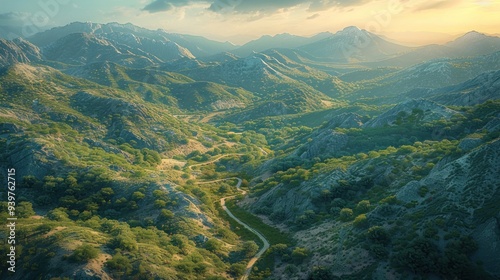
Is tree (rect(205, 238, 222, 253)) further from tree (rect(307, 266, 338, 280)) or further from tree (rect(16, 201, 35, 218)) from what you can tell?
tree (rect(16, 201, 35, 218))

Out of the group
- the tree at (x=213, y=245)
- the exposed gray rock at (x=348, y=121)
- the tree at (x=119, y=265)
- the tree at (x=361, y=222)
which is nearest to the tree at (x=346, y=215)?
the tree at (x=361, y=222)

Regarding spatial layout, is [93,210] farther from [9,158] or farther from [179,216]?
[9,158]

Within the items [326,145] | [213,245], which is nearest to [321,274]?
[213,245]

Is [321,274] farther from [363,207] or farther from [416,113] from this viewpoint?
[416,113]

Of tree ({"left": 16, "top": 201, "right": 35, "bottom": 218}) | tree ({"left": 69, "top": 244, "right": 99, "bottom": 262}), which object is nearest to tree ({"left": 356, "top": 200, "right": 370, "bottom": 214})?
tree ({"left": 69, "top": 244, "right": 99, "bottom": 262})

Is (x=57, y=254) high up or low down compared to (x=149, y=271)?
up

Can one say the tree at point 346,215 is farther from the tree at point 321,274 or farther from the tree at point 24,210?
the tree at point 24,210

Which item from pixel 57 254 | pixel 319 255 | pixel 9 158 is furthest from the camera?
pixel 9 158

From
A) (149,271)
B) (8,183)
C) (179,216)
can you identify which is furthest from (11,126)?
(149,271)

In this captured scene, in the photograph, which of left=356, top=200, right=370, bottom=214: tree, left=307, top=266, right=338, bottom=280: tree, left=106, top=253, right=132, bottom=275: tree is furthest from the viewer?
left=356, top=200, right=370, bottom=214: tree

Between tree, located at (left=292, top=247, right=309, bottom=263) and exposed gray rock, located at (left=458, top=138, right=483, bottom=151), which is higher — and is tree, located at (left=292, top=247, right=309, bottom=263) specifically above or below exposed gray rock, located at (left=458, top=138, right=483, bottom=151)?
below

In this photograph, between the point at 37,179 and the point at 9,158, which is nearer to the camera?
the point at 37,179
